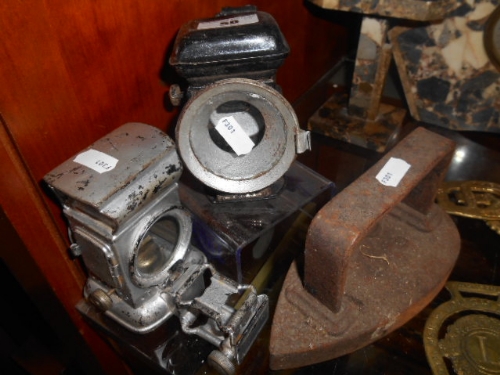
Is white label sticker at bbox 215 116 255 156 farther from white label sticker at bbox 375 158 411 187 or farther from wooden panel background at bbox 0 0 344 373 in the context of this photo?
white label sticker at bbox 375 158 411 187

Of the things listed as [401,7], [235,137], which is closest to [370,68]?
[401,7]

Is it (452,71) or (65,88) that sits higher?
(65,88)

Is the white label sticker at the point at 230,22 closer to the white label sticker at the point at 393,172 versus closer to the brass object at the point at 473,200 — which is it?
the white label sticker at the point at 393,172

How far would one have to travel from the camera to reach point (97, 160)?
3.09 feet

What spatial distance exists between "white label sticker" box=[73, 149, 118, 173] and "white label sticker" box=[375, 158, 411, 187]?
2.05 ft

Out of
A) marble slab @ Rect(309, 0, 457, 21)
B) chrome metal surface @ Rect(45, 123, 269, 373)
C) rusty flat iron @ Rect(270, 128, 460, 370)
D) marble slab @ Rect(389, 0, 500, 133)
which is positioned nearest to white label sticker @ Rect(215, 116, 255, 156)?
chrome metal surface @ Rect(45, 123, 269, 373)

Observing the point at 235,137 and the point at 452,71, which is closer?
the point at 235,137

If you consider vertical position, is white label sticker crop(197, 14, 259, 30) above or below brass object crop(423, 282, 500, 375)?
above

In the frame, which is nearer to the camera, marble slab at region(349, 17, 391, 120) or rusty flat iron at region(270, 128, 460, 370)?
rusty flat iron at region(270, 128, 460, 370)

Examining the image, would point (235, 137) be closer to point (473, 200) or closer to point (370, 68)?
point (370, 68)

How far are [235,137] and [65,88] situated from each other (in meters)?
0.47

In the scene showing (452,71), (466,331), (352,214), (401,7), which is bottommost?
(466,331)

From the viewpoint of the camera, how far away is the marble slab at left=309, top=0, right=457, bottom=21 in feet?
4.46

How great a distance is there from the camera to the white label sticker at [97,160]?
3.03 ft
